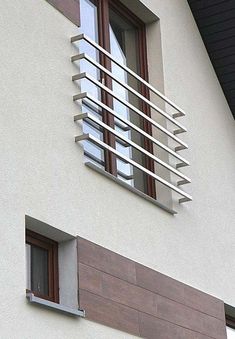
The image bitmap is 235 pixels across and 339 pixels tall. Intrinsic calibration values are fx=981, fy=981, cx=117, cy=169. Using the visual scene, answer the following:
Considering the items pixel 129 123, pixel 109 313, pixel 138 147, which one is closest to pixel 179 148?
pixel 138 147

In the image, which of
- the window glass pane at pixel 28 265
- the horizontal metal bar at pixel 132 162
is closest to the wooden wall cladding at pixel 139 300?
the window glass pane at pixel 28 265

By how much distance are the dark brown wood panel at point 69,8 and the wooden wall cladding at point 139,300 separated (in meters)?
1.78

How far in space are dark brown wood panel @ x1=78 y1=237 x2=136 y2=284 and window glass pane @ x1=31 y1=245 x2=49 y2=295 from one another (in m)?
0.25

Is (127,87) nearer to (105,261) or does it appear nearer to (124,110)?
(124,110)

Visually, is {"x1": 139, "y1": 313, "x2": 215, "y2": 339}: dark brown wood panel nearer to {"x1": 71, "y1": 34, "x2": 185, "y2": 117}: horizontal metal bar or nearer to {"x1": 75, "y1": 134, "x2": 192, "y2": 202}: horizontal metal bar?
{"x1": 75, "y1": 134, "x2": 192, "y2": 202}: horizontal metal bar

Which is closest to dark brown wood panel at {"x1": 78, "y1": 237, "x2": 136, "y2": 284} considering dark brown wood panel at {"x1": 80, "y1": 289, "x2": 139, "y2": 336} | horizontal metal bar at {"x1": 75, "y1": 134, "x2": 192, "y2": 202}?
dark brown wood panel at {"x1": 80, "y1": 289, "x2": 139, "y2": 336}

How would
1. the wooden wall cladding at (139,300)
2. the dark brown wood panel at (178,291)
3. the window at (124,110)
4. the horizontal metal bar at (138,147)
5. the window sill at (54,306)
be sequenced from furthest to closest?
the window at (124,110) → the dark brown wood panel at (178,291) → the horizontal metal bar at (138,147) → the wooden wall cladding at (139,300) → the window sill at (54,306)

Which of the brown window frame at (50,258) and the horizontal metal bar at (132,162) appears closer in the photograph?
the brown window frame at (50,258)

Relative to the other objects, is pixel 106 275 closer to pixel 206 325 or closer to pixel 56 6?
pixel 206 325

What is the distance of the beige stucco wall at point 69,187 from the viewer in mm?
6270

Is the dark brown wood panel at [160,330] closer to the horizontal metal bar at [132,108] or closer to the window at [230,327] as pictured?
the window at [230,327]

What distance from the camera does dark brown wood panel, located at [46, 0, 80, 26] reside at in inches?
290

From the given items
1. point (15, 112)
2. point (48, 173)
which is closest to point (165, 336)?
point (48, 173)

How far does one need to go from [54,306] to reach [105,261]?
843mm
